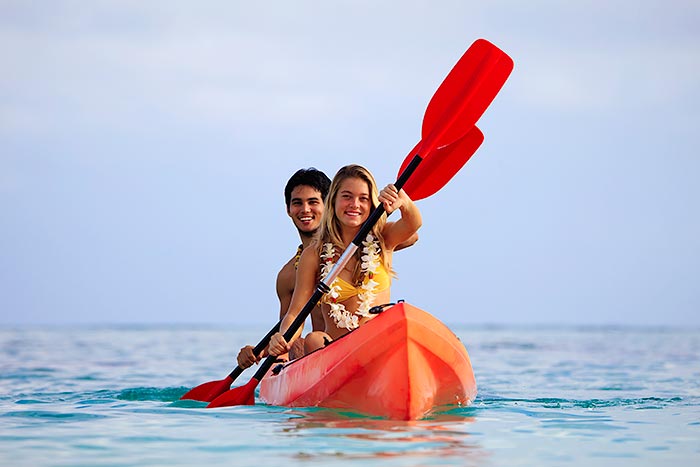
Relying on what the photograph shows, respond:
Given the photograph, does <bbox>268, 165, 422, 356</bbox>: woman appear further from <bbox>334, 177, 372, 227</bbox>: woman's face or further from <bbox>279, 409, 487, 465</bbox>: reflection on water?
<bbox>279, 409, 487, 465</bbox>: reflection on water

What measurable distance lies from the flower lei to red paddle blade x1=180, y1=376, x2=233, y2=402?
1391 millimetres

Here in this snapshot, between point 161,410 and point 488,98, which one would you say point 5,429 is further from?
point 488,98

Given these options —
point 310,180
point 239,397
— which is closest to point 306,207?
point 310,180

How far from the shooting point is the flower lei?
510cm

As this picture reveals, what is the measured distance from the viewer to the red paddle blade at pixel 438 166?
5.63 meters

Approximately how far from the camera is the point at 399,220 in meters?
Result: 5.10

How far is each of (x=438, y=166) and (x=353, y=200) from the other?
0.78 m

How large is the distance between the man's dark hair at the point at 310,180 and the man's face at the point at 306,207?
31mm

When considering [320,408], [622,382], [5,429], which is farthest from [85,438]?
[622,382]

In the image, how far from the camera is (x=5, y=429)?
15.4ft

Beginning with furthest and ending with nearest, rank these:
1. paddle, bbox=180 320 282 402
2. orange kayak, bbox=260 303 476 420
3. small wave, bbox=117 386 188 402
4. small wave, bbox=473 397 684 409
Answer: small wave, bbox=117 386 188 402 < paddle, bbox=180 320 282 402 < small wave, bbox=473 397 684 409 < orange kayak, bbox=260 303 476 420

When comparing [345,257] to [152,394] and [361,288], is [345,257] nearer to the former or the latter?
[361,288]

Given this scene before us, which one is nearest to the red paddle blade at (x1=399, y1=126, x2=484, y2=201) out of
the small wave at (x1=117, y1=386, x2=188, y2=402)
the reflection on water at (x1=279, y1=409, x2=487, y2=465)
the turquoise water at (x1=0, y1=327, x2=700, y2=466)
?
the turquoise water at (x1=0, y1=327, x2=700, y2=466)

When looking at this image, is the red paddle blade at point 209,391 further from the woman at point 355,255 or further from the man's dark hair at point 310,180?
the man's dark hair at point 310,180
